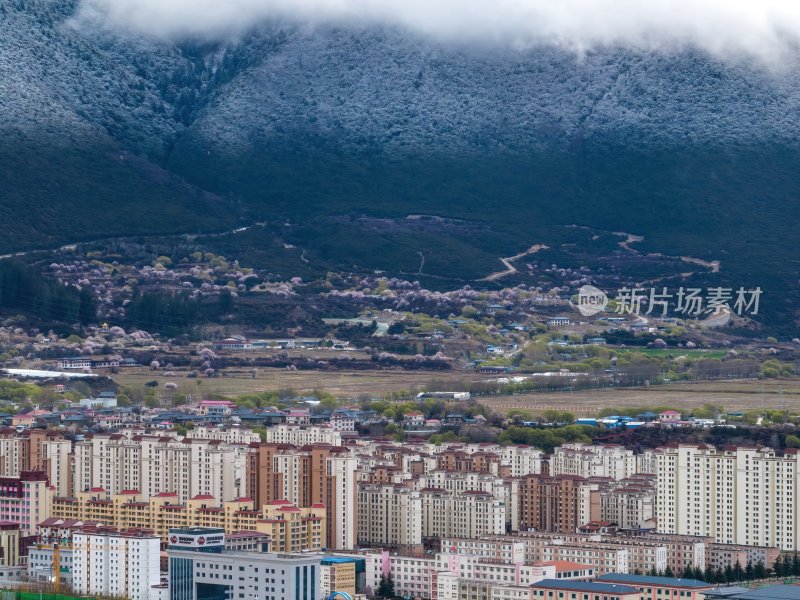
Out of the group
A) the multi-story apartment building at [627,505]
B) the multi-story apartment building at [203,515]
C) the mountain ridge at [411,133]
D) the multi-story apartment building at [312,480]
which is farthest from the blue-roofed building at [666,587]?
the mountain ridge at [411,133]

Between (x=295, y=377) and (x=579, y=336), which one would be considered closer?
(x=295, y=377)

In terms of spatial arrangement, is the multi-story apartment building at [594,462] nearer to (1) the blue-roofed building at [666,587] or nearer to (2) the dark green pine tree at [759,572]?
(2) the dark green pine tree at [759,572]

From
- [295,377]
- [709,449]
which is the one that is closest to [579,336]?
[295,377]

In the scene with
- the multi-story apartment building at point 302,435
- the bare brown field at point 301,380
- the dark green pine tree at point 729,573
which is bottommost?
the dark green pine tree at point 729,573

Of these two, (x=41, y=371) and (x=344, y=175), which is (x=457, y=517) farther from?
(x=344, y=175)

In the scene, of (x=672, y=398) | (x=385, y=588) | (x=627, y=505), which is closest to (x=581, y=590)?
(x=385, y=588)

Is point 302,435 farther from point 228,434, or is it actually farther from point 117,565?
point 117,565

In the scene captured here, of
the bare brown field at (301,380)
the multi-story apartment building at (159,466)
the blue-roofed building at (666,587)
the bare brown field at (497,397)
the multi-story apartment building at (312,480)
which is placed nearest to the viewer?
the blue-roofed building at (666,587)
